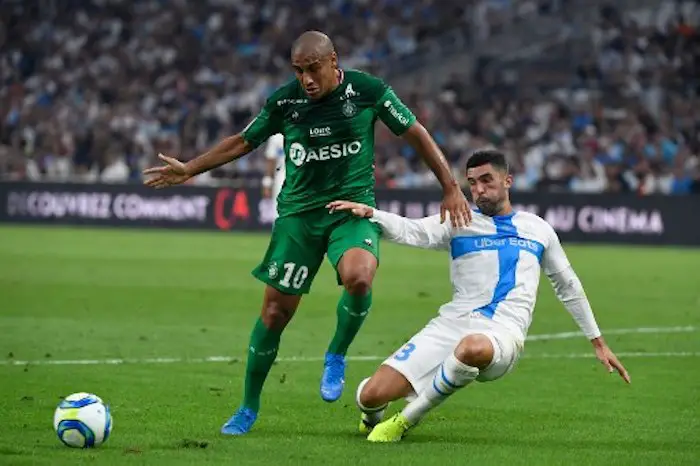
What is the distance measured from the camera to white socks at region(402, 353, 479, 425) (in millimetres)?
7562

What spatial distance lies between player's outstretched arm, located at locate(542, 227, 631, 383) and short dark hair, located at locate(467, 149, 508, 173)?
0.56 meters

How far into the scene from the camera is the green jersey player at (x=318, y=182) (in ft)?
27.3

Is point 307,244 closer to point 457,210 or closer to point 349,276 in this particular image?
point 349,276

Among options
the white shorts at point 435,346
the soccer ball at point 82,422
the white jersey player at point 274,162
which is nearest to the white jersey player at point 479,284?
the white shorts at point 435,346

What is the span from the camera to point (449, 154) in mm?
31672

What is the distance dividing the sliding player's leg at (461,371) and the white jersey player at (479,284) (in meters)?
0.01

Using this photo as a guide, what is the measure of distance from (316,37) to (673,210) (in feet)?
64.5

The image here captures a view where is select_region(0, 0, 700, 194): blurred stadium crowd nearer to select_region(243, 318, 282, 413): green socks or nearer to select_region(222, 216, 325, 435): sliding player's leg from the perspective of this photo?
select_region(222, 216, 325, 435): sliding player's leg

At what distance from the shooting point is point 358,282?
824 centimetres

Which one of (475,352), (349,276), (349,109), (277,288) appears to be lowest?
(475,352)

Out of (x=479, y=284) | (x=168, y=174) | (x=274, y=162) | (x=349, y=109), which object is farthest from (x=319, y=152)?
(x=274, y=162)

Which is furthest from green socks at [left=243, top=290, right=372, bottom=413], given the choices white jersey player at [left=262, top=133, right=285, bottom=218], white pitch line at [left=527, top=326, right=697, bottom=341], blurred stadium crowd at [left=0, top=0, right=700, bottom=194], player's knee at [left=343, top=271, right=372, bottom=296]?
blurred stadium crowd at [left=0, top=0, right=700, bottom=194]

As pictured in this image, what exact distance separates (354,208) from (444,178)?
0.55 meters

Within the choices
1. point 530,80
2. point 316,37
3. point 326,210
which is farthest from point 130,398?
point 530,80
